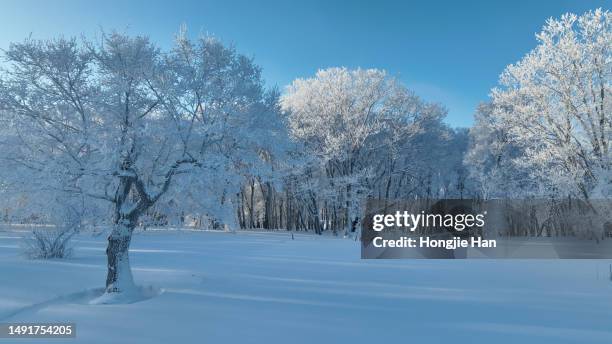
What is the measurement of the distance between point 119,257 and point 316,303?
4970mm

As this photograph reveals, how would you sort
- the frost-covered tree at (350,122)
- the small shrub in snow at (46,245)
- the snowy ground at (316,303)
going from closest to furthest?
1. the snowy ground at (316,303)
2. the small shrub in snow at (46,245)
3. the frost-covered tree at (350,122)

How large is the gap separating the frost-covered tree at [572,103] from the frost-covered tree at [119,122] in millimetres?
12924

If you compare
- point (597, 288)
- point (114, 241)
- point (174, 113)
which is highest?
point (174, 113)

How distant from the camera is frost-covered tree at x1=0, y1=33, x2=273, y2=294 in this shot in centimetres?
938

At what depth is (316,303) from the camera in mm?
8844

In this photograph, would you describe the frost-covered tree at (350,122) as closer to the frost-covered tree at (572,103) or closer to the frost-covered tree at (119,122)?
the frost-covered tree at (572,103)

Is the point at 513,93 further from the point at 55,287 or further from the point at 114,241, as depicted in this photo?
the point at 55,287

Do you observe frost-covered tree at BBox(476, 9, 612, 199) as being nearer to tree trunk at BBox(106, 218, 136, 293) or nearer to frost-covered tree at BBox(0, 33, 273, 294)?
frost-covered tree at BBox(0, 33, 273, 294)

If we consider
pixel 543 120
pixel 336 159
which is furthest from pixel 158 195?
pixel 336 159

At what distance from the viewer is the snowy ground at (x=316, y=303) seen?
21.9 feet

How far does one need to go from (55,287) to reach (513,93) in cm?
1887

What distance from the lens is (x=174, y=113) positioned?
1047cm

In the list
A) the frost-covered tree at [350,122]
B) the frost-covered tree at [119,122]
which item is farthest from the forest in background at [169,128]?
the frost-covered tree at [350,122]

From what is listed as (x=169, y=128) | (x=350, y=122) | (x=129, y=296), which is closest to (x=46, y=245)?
(x=129, y=296)
